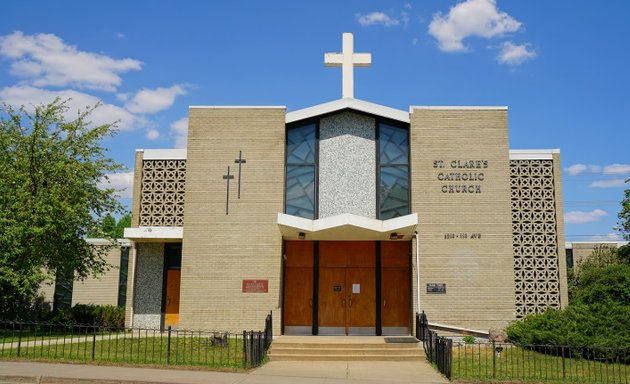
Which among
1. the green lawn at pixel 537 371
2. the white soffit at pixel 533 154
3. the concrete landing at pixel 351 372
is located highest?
the white soffit at pixel 533 154

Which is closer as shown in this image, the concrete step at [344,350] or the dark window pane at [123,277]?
the concrete step at [344,350]

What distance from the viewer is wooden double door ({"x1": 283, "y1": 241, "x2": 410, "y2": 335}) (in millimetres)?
19203

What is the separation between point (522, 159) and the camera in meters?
19.1

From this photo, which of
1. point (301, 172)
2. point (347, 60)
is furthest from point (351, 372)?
point (347, 60)

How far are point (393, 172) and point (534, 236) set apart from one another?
475 cm

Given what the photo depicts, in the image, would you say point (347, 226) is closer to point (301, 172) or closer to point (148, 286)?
point (301, 172)

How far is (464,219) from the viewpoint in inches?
729

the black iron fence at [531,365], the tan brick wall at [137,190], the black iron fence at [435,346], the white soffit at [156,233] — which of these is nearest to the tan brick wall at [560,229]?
the black iron fence at [531,365]

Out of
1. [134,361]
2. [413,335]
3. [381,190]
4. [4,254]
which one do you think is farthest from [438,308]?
[4,254]

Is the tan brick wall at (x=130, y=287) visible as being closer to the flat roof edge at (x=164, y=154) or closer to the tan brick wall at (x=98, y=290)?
the flat roof edge at (x=164, y=154)

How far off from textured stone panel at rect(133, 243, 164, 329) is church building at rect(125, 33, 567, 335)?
0.05 m

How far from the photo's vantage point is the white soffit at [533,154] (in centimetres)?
1908

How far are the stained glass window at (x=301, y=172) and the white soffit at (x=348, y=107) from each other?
22.3 inches

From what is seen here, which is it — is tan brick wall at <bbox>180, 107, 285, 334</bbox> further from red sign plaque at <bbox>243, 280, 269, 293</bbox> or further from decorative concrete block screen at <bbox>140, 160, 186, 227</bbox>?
decorative concrete block screen at <bbox>140, 160, 186, 227</bbox>
